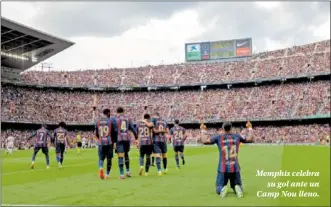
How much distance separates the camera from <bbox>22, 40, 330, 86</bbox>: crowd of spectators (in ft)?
229

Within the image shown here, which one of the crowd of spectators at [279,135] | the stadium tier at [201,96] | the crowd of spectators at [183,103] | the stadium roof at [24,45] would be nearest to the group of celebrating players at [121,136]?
the crowd of spectators at [279,135]

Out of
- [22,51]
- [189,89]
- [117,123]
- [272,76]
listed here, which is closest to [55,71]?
[22,51]

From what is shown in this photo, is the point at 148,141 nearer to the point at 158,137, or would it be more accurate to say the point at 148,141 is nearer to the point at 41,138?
the point at 158,137

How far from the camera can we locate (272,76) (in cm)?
7206

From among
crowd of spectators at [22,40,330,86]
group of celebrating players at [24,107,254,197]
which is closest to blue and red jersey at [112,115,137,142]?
group of celebrating players at [24,107,254,197]

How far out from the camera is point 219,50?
84312 millimetres

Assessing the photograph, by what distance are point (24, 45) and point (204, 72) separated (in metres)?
33.6

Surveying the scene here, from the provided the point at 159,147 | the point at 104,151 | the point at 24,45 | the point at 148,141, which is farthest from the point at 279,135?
the point at 104,151

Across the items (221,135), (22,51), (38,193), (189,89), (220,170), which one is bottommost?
(38,193)

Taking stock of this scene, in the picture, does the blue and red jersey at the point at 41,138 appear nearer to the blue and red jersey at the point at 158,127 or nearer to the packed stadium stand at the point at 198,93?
the blue and red jersey at the point at 158,127

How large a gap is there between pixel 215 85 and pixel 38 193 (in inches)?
2682

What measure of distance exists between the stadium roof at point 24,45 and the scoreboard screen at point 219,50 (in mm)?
26741

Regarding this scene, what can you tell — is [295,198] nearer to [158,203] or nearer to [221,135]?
[221,135]

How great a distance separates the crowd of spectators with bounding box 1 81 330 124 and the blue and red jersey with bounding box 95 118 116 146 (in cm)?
5005
